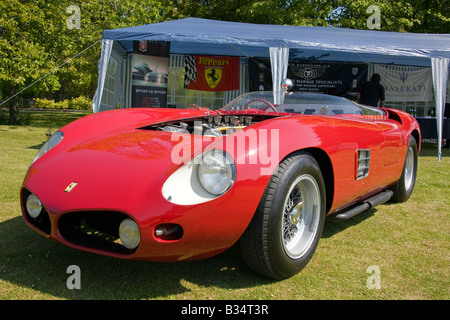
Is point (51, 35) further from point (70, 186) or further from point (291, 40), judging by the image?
point (70, 186)

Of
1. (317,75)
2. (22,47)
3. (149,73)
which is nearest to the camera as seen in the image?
(149,73)

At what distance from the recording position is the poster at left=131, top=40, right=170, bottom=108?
8547 mm

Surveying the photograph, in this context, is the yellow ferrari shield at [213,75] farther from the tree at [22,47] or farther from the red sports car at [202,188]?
the red sports car at [202,188]

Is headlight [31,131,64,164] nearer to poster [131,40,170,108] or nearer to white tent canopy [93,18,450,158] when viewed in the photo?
white tent canopy [93,18,450,158]

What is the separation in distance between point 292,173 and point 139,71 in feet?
24.4

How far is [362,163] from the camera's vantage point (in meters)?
2.45

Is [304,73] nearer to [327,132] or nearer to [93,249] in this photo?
[327,132]

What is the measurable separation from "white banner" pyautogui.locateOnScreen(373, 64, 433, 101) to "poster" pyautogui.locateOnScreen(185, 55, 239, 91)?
4.66 m

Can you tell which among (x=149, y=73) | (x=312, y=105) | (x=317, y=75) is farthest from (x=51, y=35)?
(x=312, y=105)

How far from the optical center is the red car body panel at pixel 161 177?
1.65m

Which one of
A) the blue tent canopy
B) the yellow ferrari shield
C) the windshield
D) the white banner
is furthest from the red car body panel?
the white banner

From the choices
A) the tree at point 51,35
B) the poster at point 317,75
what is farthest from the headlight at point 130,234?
the tree at point 51,35

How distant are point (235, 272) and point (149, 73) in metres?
7.44

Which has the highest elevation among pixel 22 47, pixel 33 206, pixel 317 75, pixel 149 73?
pixel 22 47
